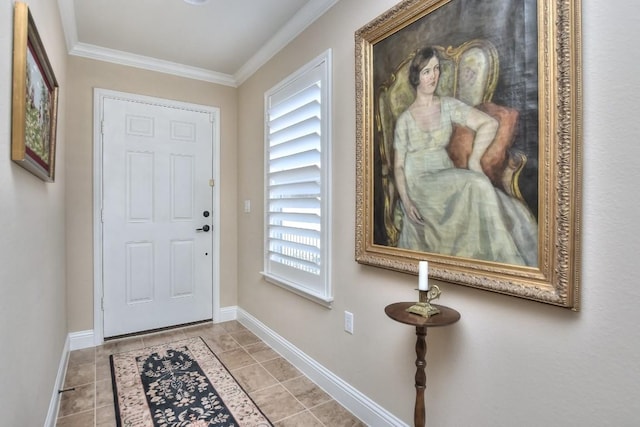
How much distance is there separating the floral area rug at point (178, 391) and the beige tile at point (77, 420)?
139 mm

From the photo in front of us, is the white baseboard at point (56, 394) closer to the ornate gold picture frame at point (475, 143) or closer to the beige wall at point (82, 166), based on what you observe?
the beige wall at point (82, 166)

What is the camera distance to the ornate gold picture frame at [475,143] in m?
1.12

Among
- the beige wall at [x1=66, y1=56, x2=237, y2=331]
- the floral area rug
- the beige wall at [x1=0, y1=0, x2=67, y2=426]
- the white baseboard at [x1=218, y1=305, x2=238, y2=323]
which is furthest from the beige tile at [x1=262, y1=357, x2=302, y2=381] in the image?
the beige wall at [x1=66, y1=56, x2=237, y2=331]

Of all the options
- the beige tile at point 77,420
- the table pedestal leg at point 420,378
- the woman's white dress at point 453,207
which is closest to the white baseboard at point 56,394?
the beige tile at point 77,420

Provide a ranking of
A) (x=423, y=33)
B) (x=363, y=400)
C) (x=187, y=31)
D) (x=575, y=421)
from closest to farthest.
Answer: (x=575, y=421) → (x=423, y=33) → (x=363, y=400) → (x=187, y=31)

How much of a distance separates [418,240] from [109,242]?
277 cm

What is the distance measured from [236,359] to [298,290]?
79 cm

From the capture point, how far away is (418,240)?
1616 mm

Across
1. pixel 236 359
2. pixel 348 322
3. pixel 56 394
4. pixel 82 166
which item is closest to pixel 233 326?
pixel 236 359

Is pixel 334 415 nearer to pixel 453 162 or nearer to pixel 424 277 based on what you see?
pixel 424 277

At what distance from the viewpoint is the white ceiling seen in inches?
92.9

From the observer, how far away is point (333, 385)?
2.19 m

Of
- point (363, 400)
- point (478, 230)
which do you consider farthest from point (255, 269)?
point (478, 230)

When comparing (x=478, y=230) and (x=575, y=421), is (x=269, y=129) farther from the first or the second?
(x=575, y=421)
